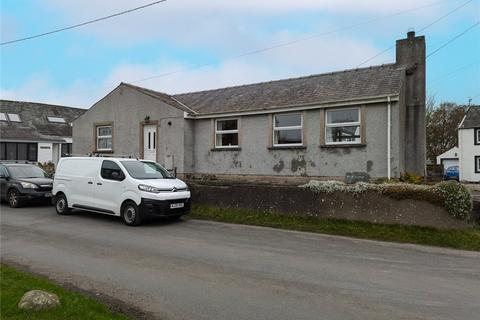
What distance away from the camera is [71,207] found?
43.3ft

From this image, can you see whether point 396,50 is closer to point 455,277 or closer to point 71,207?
point 455,277

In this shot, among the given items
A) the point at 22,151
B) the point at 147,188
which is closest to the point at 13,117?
the point at 22,151

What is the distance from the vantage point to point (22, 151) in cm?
3622

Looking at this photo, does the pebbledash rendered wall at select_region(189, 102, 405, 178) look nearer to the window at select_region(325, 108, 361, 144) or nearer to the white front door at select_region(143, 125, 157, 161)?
the window at select_region(325, 108, 361, 144)

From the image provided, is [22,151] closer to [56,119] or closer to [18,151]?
[18,151]

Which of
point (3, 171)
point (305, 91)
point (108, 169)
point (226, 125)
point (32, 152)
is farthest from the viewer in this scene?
point (32, 152)

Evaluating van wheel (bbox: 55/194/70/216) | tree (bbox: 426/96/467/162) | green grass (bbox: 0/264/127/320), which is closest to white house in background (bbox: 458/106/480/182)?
tree (bbox: 426/96/467/162)

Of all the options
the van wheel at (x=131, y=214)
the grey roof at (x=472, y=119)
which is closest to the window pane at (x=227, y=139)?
the van wheel at (x=131, y=214)

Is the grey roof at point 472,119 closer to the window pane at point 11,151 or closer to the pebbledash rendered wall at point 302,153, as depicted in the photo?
the pebbledash rendered wall at point 302,153

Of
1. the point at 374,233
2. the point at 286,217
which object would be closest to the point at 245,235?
the point at 286,217

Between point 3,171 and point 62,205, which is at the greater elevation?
point 3,171

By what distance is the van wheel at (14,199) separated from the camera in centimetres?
1530

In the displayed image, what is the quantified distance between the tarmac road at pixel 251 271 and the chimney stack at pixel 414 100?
8734 millimetres

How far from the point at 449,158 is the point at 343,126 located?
4352 centimetres
